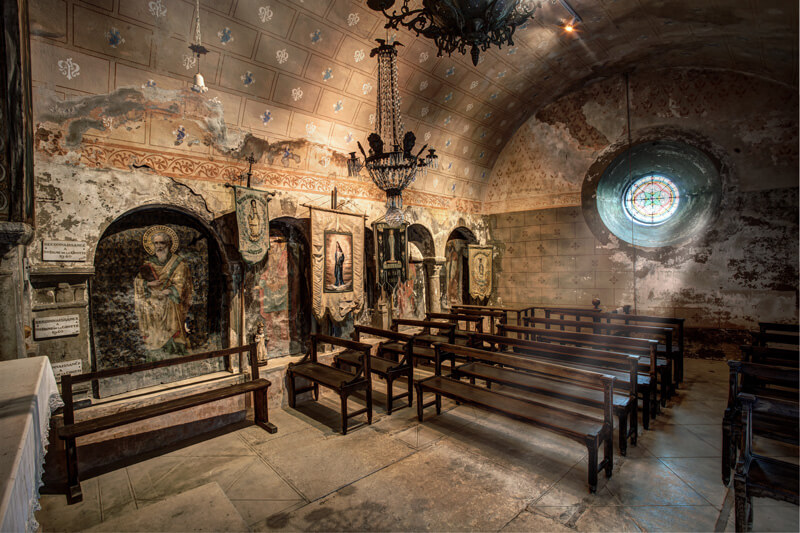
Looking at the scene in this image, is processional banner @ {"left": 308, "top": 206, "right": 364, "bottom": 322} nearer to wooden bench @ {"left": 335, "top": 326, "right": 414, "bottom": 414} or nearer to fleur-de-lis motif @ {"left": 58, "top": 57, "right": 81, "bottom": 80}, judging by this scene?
wooden bench @ {"left": 335, "top": 326, "right": 414, "bottom": 414}

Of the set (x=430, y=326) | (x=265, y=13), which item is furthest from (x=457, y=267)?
(x=265, y=13)

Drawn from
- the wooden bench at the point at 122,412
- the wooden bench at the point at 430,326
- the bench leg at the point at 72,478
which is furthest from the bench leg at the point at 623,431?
the bench leg at the point at 72,478

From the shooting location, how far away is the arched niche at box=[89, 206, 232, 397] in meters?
4.70

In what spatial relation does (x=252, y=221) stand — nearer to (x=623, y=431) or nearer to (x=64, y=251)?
(x=64, y=251)

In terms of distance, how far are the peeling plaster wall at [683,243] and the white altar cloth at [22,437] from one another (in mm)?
8970

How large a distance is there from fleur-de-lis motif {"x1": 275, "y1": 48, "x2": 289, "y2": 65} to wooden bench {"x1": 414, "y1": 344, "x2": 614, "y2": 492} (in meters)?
4.87

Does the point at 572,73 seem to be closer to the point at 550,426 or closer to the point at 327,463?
the point at 550,426

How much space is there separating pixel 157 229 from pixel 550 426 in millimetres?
5271

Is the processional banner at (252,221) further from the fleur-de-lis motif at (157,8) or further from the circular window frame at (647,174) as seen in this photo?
the circular window frame at (647,174)

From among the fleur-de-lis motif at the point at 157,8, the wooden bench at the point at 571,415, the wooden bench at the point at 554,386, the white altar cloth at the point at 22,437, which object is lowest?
the wooden bench at the point at 571,415

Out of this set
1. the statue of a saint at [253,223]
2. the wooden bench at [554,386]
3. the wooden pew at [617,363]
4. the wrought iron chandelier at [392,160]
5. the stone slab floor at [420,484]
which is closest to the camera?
the stone slab floor at [420,484]

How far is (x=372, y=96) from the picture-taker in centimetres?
655

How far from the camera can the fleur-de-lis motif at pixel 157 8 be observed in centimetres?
412

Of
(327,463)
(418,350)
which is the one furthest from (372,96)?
(327,463)
